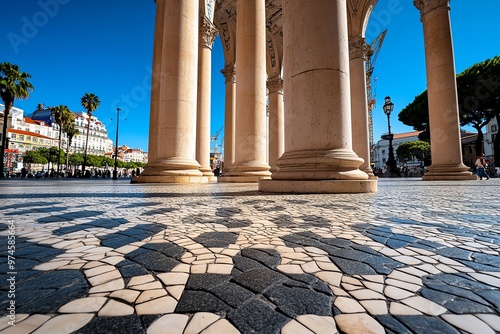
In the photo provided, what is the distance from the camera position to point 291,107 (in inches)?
251

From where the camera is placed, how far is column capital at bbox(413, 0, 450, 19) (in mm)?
14000

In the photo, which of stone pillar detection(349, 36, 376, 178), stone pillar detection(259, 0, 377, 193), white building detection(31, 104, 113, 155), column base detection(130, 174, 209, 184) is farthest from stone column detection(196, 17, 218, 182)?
white building detection(31, 104, 113, 155)

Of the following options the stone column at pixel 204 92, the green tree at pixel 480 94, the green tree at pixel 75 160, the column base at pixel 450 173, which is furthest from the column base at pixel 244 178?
the green tree at pixel 75 160

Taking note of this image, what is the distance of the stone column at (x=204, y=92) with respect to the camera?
17.2 metres

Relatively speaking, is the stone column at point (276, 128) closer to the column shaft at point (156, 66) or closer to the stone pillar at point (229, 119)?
the stone pillar at point (229, 119)

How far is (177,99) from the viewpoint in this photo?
10719 mm

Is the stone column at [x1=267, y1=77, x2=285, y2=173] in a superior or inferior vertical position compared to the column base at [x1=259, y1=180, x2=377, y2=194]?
superior

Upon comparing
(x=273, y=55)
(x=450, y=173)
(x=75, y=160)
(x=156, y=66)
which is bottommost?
(x=450, y=173)

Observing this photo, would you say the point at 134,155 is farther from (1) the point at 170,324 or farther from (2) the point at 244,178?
(1) the point at 170,324

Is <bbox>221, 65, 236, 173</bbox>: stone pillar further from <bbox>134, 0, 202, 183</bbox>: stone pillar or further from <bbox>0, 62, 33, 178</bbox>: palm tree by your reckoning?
<bbox>0, 62, 33, 178</bbox>: palm tree

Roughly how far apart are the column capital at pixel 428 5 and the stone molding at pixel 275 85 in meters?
12.1

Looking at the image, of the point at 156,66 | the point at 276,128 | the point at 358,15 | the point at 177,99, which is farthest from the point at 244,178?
the point at 358,15

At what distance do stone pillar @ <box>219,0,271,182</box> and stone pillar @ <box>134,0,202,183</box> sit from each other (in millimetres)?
2487

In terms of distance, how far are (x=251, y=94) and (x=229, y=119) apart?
8634 millimetres
